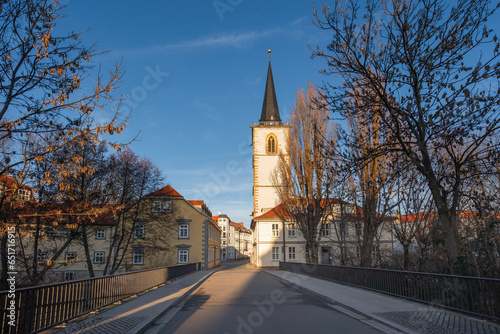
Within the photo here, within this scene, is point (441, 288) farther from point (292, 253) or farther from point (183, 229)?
point (292, 253)

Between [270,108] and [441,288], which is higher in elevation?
[270,108]

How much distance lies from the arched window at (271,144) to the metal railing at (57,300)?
4763 centimetres

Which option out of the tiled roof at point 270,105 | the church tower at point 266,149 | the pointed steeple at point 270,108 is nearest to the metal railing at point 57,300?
the church tower at point 266,149

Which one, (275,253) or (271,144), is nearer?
(275,253)

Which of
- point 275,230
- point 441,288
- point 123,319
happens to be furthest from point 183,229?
point 441,288

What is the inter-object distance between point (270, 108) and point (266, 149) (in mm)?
7635

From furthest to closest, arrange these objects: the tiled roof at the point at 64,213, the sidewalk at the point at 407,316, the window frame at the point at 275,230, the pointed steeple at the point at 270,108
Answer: the pointed steeple at the point at 270,108 → the window frame at the point at 275,230 → the tiled roof at the point at 64,213 → the sidewalk at the point at 407,316

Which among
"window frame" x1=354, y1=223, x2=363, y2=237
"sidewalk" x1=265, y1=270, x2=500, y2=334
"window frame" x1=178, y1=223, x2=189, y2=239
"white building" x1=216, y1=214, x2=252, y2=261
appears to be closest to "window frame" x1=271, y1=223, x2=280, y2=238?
"window frame" x1=178, y1=223, x2=189, y2=239

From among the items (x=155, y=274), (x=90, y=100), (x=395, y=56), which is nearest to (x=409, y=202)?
(x=395, y=56)

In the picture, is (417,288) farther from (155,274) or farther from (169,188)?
(169,188)

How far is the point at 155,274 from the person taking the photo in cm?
1616

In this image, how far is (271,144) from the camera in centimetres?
5878

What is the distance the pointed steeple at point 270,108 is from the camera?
60125mm

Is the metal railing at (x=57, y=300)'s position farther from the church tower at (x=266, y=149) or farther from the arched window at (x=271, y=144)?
the arched window at (x=271, y=144)
